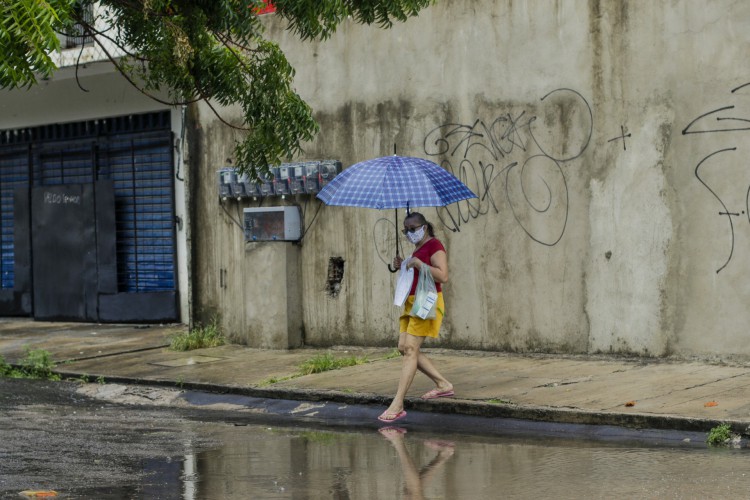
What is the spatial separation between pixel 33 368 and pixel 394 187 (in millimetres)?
6111

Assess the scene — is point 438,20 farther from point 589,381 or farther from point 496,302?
point 589,381

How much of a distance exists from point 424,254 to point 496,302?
3.07m

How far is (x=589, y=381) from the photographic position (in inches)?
435

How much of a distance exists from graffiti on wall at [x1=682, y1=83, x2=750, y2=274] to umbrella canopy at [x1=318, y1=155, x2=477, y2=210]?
259 centimetres

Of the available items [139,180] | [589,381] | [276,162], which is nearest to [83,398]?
[276,162]

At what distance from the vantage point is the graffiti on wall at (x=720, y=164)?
1144 centimetres

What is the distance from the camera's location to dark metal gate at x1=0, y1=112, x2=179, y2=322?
18453 millimetres

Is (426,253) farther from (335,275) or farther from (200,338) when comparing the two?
(200,338)

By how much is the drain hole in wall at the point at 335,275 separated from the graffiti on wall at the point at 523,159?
164 centimetres

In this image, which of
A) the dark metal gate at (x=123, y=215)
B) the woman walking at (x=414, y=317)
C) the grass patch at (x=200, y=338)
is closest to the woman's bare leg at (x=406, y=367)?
the woman walking at (x=414, y=317)

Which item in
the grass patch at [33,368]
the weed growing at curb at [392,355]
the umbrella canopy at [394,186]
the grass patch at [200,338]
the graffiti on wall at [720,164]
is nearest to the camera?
the umbrella canopy at [394,186]

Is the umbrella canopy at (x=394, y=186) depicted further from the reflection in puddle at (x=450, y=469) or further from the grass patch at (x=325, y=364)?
the grass patch at (x=325, y=364)

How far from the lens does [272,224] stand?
1505 cm

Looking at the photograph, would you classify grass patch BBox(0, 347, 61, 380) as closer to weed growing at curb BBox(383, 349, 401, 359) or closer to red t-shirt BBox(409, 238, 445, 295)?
weed growing at curb BBox(383, 349, 401, 359)
